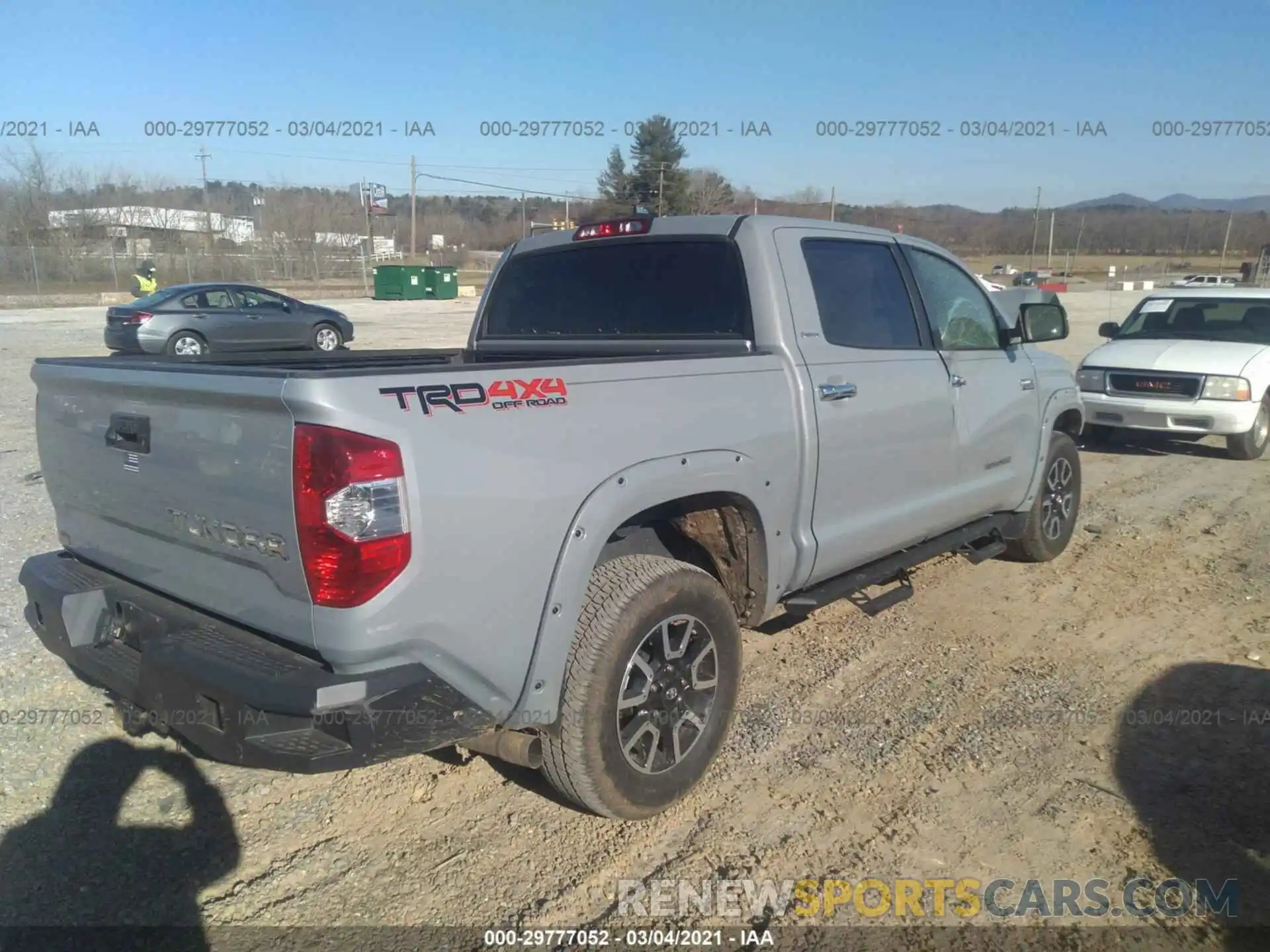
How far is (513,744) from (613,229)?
7.78 feet

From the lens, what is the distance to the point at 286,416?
2266 mm

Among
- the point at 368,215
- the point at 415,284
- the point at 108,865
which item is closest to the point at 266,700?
the point at 108,865

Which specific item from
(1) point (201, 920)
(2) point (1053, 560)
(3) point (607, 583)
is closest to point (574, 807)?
(3) point (607, 583)

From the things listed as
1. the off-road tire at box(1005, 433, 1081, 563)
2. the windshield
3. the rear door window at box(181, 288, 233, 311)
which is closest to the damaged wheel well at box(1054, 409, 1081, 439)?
the off-road tire at box(1005, 433, 1081, 563)

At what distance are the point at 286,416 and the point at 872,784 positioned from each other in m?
2.47

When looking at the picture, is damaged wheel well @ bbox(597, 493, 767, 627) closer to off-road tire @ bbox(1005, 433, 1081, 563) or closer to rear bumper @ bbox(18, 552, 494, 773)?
rear bumper @ bbox(18, 552, 494, 773)

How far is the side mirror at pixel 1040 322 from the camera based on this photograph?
16.4ft

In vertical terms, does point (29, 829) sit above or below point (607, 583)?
below

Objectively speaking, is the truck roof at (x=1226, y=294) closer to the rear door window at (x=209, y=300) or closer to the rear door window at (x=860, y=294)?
the rear door window at (x=860, y=294)

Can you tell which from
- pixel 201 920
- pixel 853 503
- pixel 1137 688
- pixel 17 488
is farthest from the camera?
pixel 17 488

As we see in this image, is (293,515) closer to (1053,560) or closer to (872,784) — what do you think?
(872,784)

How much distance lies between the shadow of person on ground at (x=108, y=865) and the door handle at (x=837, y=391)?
269 centimetres

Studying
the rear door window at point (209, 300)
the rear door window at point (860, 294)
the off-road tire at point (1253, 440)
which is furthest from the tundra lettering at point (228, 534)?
the rear door window at point (209, 300)

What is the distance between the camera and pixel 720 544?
3527 millimetres
